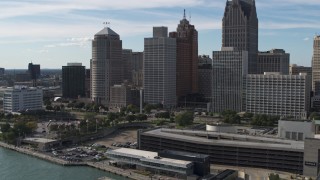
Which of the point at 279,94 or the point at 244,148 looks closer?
the point at 244,148

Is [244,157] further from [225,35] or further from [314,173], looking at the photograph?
[225,35]

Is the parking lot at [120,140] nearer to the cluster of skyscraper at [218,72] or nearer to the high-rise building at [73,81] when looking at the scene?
the cluster of skyscraper at [218,72]

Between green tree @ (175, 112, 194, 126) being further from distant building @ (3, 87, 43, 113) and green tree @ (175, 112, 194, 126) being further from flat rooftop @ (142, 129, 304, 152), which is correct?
distant building @ (3, 87, 43, 113)

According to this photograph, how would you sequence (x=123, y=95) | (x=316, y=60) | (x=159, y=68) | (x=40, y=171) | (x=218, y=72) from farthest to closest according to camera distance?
1. (x=316, y=60)
2. (x=123, y=95)
3. (x=159, y=68)
4. (x=218, y=72)
5. (x=40, y=171)

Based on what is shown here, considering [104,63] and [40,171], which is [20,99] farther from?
[40,171]

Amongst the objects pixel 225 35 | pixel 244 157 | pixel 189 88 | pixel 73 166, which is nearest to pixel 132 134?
pixel 73 166

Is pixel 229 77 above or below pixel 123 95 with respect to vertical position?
above

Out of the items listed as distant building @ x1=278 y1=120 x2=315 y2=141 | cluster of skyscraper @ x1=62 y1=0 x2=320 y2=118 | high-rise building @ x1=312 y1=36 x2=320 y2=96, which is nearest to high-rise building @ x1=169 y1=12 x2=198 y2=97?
cluster of skyscraper @ x1=62 y1=0 x2=320 y2=118

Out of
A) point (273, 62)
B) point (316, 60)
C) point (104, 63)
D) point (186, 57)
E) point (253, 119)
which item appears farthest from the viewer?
point (316, 60)

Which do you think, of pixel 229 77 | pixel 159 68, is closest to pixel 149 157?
pixel 229 77
